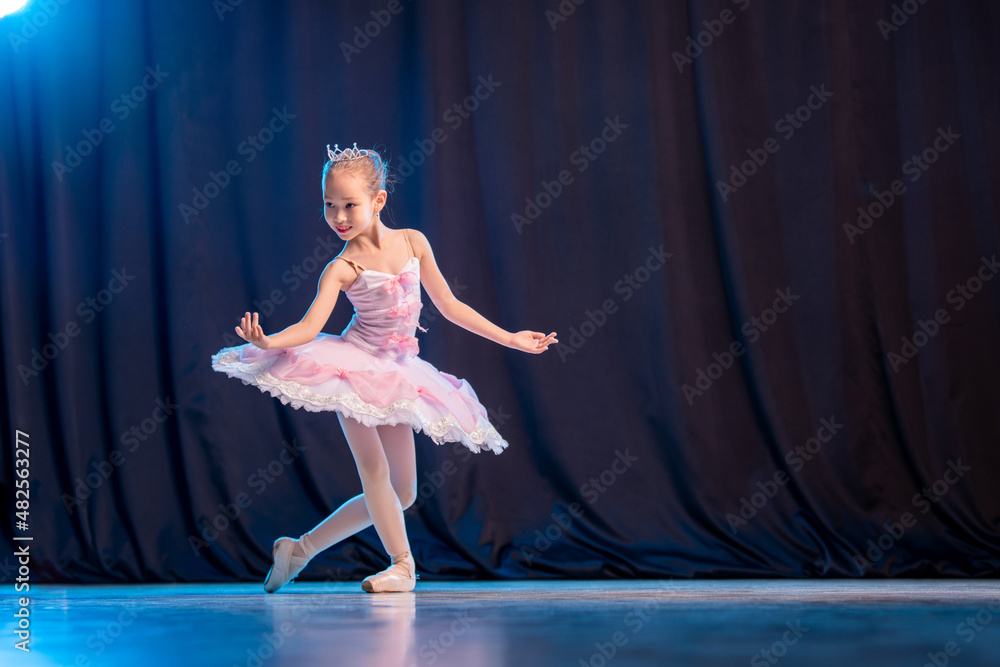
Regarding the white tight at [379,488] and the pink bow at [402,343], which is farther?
the pink bow at [402,343]

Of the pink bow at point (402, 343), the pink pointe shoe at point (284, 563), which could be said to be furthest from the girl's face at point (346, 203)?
the pink pointe shoe at point (284, 563)

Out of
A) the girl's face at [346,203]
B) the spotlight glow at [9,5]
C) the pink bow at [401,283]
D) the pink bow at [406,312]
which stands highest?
the spotlight glow at [9,5]

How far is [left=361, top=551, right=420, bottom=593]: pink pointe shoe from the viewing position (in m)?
2.53

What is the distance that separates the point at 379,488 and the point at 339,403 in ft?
0.88

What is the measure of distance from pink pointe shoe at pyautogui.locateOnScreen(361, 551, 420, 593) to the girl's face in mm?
873

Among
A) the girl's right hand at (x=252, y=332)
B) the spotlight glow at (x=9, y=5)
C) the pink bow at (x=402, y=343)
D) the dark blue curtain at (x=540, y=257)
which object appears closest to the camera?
the girl's right hand at (x=252, y=332)

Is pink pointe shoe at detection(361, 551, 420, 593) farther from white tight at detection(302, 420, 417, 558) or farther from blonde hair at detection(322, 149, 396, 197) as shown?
blonde hair at detection(322, 149, 396, 197)

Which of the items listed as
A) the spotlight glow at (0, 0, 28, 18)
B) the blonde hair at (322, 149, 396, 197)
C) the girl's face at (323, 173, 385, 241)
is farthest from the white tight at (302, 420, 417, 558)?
the spotlight glow at (0, 0, 28, 18)

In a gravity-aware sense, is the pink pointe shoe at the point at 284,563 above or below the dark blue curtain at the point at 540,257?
below

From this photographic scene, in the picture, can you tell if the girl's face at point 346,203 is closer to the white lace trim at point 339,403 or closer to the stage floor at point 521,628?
the white lace trim at point 339,403

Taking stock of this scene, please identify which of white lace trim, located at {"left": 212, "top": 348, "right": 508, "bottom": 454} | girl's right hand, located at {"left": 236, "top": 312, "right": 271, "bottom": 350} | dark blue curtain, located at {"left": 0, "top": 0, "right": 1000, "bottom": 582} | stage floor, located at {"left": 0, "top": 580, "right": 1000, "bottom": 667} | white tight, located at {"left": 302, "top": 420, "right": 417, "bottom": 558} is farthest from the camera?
dark blue curtain, located at {"left": 0, "top": 0, "right": 1000, "bottom": 582}

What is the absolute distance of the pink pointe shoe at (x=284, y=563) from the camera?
2672 mm

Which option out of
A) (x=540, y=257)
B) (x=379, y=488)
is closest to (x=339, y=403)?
(x=379, y=488)

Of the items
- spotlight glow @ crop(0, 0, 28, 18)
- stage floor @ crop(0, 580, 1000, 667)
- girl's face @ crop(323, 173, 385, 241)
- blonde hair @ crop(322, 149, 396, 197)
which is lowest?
stage floor @ crop(0, 580, 1000, 667)
